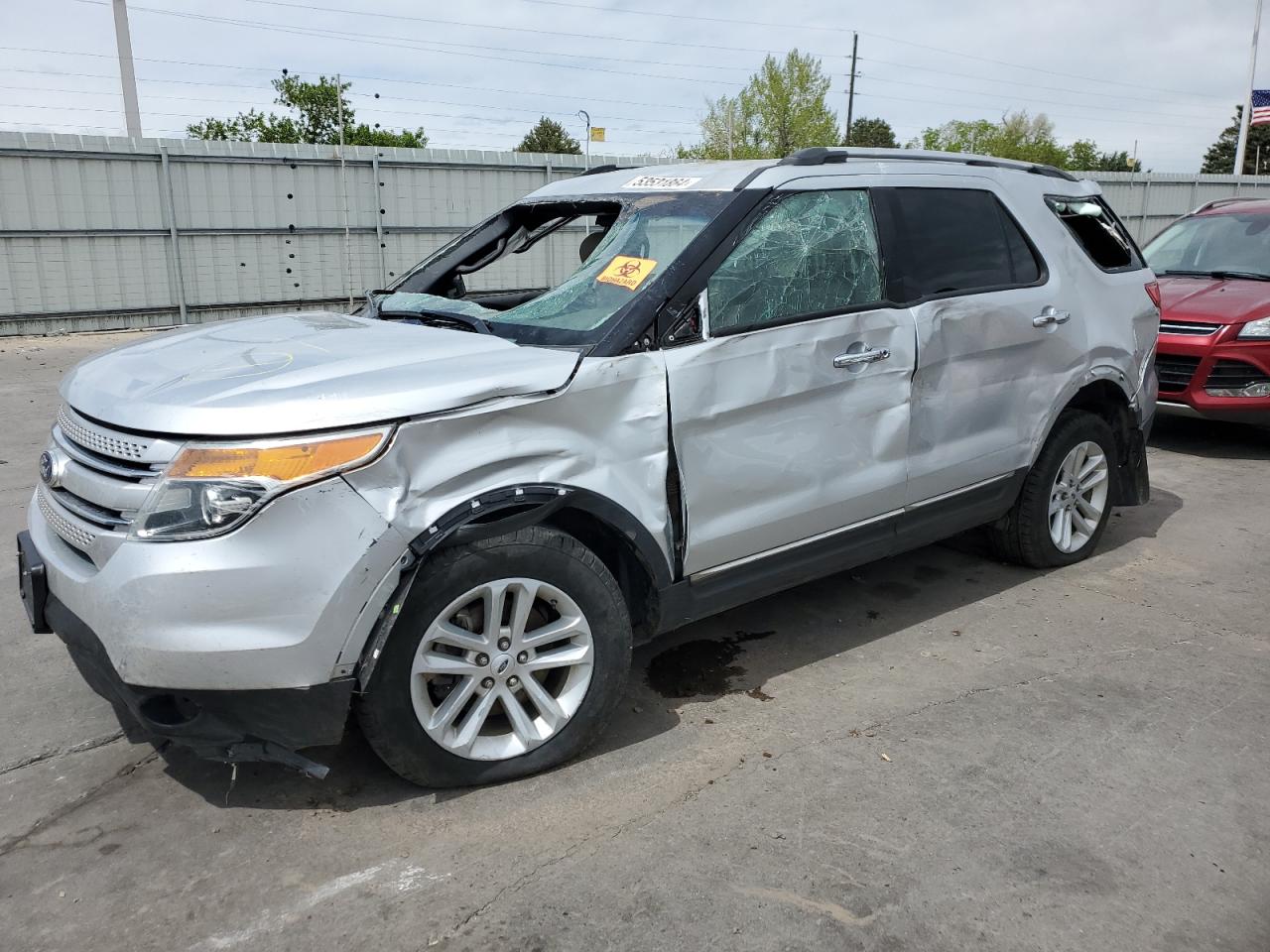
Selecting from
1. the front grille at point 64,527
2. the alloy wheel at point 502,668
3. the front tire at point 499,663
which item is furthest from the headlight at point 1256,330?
the front grille at point 64,527

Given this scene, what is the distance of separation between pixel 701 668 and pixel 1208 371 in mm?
5305

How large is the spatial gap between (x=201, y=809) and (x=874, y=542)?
2.52 metres

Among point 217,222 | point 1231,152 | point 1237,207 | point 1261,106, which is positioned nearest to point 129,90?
point 217,222

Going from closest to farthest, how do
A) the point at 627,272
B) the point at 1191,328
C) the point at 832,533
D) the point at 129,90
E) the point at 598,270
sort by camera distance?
the point at 627,272
the point at 598,270
the point at 832,533
the point at 1191,328
the point at 129,90

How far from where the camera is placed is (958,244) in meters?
4.29

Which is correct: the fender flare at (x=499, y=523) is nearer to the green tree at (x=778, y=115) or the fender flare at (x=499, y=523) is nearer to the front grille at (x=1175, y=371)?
the front grille at (x=1175, y=371)

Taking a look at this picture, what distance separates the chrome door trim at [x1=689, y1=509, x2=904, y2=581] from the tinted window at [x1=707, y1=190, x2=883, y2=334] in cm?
79

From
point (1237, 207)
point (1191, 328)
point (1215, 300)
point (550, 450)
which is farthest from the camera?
point (1237, 207)

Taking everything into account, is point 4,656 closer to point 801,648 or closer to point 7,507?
point 7,507

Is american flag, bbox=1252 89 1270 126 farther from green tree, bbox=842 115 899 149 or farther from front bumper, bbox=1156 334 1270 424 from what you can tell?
green tree, bbox=842 115 899 149

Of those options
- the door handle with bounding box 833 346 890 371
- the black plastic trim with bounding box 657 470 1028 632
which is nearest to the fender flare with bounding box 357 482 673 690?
the black plastic trim with bounding box 657 470 1028 632

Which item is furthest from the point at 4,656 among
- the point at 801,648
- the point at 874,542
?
the point at 874,542

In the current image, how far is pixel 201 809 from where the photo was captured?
3.00 meters

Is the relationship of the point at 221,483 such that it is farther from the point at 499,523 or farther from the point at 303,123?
the point at 303,123
